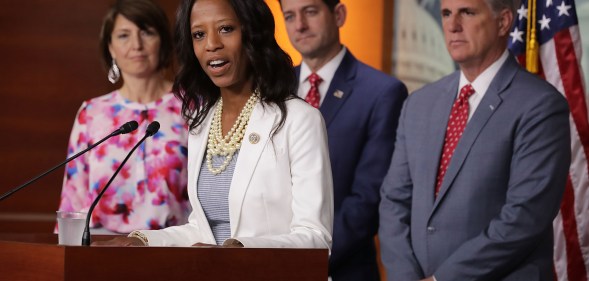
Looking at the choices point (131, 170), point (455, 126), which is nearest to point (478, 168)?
point (455, 126)

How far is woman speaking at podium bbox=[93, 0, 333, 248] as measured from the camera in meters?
2.76

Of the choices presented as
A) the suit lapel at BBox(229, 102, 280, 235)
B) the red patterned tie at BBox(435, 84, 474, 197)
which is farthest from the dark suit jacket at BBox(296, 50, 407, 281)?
the suit lapel at BBox(229, 102, 280, 235)

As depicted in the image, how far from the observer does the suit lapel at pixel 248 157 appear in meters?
2.79

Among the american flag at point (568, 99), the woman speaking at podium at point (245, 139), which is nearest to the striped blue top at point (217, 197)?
the woman speaking at podium at point (245, 139)

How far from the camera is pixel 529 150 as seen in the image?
3527 mm

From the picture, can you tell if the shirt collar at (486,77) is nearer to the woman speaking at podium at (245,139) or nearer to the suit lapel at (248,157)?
the woman speaking at podium at (245,139)

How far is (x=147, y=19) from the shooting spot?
174 inches

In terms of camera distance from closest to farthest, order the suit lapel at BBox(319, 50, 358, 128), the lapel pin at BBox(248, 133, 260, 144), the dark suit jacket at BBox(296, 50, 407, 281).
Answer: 1. the lapel pin at BBox(248, 133, 260, 144)
2. the dark suit jacket at BBox(296, 50, 407, 281)
3. the suit lapel at BBox(319, 50, 358, 128)

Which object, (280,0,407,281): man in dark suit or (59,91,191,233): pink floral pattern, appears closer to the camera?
(280,0,407,281): man in dark suit

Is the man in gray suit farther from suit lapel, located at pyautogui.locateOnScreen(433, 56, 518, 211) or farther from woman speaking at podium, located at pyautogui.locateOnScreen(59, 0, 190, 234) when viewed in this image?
woman speaking at podium, located at pyautogui.locateOnScreen(59, 0, 190, 234)

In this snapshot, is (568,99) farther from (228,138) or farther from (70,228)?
(70,228)

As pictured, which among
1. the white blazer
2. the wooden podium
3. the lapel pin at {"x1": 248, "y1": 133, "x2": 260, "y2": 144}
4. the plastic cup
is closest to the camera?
the wooden podium

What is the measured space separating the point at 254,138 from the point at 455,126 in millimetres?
1165

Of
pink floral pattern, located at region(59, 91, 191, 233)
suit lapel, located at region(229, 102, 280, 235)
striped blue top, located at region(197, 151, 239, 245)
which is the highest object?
suit lapel, located at region(229, 102, 280, 235)
